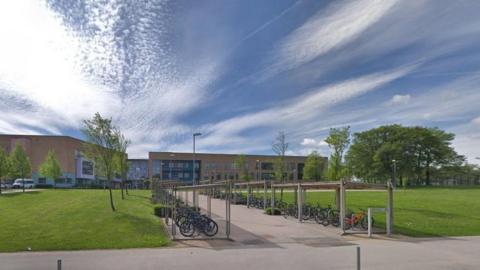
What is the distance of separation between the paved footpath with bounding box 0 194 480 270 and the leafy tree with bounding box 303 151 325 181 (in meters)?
64.0

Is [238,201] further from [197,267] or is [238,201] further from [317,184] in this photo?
[197,267]

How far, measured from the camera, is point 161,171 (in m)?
114

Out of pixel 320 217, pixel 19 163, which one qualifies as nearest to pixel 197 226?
pixel 320 217

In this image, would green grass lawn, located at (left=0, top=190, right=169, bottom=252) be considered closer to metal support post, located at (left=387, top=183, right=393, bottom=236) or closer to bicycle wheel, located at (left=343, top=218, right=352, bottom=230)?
bicycle wheel, located at (left=343, top=218, right=352, bottom=230)

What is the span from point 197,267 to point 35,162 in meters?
103

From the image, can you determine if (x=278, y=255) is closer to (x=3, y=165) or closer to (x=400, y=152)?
(x=3, y=165)

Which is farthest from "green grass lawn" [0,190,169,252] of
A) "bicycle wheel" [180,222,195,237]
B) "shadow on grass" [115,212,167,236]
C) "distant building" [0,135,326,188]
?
"distant building" [0,135,326,188]

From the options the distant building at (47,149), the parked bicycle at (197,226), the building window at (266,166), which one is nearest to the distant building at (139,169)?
the distant building at (47,149)

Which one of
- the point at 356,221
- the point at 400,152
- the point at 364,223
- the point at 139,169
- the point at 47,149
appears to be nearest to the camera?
the point at 356,221

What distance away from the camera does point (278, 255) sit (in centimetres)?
1276

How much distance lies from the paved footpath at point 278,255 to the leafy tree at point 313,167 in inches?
2518

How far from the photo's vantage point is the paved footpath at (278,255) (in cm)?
1112

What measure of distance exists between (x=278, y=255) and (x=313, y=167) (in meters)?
68.6

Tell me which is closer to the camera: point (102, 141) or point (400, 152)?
point (102, 141)
